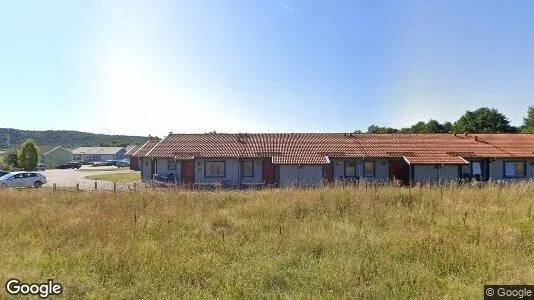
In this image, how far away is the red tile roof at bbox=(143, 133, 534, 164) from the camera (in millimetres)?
29953

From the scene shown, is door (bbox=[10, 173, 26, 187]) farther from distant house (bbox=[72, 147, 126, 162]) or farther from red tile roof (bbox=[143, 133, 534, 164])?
distant house (bbox=[72, 147, 126, 162])

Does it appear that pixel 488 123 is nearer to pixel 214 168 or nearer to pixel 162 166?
pixel 214 168

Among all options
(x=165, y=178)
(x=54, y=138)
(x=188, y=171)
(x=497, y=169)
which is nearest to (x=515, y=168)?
(x=497, y=169)

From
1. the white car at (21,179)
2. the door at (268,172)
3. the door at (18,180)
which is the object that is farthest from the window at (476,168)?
the door at (18,180)

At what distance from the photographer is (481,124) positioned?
2194 inches

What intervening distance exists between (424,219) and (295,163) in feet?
62.9

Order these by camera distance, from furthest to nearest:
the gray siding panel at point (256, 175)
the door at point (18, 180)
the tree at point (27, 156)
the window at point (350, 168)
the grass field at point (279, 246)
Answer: the tree at point (27, 156) < the gray siding panel at point (256, 175) < the window at point (350, 168) < the door at point (18, 180) < the grass field at point (279, 246)

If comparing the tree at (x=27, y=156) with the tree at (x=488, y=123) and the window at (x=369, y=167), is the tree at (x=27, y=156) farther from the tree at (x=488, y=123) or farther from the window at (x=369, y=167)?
the tree at (x=488, y=123)

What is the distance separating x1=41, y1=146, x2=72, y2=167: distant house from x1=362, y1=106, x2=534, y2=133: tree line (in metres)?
77.0

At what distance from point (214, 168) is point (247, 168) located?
2.88 meters

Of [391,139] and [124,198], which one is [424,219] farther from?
[391,139]

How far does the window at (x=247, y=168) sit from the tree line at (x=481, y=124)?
30202 mm

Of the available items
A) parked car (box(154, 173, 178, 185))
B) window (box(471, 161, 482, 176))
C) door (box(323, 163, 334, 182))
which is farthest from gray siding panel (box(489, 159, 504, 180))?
parked car (box(154, 173, 178, 185))

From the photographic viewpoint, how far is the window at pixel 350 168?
30375mm
